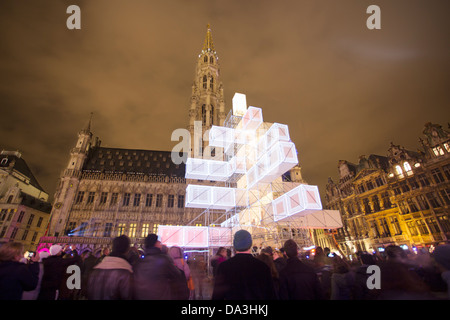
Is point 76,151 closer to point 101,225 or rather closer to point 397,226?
point 101,225

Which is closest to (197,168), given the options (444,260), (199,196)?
(199,196)

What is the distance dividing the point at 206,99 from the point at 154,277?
143 feet

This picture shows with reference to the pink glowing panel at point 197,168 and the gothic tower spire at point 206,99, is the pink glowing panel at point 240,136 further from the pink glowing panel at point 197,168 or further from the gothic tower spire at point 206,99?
the gothic tower spire at point 206,99

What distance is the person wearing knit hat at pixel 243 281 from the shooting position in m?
2.56

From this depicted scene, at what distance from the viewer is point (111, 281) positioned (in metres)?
2.81

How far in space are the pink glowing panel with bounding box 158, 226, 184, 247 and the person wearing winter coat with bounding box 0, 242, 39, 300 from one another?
14.3 m

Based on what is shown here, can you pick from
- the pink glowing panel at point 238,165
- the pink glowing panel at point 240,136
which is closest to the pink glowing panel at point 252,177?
the pink glowing panel at point 238,165

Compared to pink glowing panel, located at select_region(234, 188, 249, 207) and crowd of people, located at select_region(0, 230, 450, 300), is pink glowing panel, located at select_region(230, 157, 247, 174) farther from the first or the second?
crowd of people, located at select_region(0, 230, 450, 300)

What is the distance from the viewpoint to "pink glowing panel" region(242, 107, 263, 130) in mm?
19453

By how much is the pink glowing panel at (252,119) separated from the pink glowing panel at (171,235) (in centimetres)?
1124

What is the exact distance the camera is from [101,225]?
3098cm

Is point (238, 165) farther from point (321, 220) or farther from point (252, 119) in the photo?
point (321, 220)

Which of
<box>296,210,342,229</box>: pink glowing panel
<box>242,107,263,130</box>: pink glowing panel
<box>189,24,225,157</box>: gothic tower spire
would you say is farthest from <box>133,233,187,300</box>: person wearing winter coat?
<box>189,24,225,157</box>: gothic tower spire
